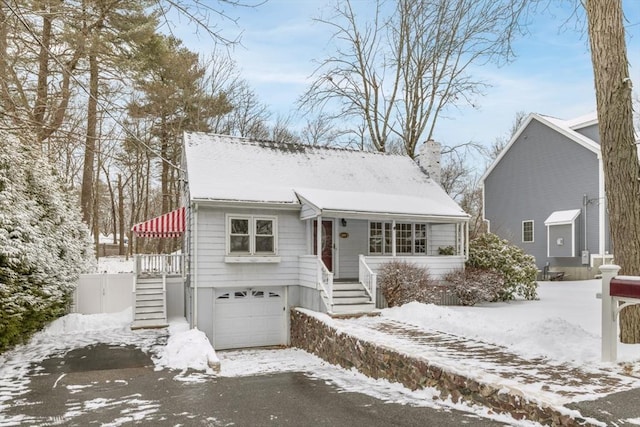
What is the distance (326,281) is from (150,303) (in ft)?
17.5

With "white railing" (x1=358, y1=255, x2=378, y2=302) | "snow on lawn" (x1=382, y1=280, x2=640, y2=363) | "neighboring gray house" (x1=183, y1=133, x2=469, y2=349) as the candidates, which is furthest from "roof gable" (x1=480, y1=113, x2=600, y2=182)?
"white railing" (x1=358, y1=255, x2=378, y2=302)

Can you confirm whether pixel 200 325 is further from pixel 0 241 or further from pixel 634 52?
pixel 634 52

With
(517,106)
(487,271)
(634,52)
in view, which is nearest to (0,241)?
(634,52)

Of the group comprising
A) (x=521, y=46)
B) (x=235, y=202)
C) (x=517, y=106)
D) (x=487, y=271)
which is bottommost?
(x=487, y=271)

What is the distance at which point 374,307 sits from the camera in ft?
38.6

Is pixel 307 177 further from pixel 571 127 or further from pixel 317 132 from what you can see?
pixel 317 132

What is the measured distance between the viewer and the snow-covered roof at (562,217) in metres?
20.2

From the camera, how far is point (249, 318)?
1316 centimetres

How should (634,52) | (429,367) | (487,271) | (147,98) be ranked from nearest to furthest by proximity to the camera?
(429,367), (634,52), (487,271), (147,98)

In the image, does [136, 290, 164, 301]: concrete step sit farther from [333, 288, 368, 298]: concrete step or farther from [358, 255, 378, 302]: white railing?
[358, 255, 378, 302]: white railing

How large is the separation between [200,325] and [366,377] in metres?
6.38

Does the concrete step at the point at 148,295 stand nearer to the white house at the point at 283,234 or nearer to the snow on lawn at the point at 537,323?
the white house at the point at 283,234

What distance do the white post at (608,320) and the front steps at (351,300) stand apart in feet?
20.4

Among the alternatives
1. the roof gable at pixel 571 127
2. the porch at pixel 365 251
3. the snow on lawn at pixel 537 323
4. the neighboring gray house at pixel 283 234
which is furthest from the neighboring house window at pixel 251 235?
the roof gable at pixel 571 127
